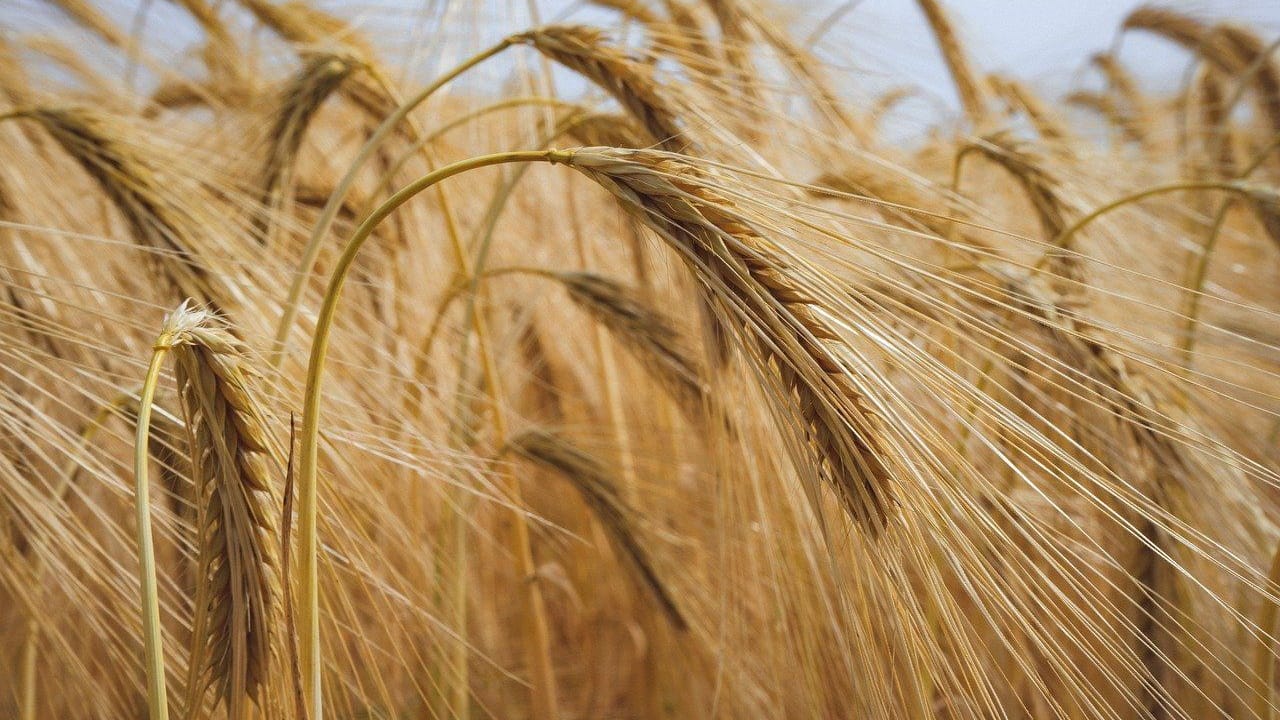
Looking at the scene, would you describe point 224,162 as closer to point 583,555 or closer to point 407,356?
point 407,356

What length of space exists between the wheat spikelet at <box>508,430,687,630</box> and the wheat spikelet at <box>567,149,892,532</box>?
0.60 metres

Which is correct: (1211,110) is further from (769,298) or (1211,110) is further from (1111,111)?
(769,298)

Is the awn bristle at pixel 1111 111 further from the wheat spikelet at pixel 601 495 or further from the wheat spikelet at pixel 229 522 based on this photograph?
the wheat spikelet at pixel 229 522

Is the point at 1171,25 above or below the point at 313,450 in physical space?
below

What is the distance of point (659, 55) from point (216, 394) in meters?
0.53

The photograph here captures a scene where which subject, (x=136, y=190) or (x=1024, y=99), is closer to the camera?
(x=136, y=190)

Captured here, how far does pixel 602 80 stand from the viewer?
2.88 feet

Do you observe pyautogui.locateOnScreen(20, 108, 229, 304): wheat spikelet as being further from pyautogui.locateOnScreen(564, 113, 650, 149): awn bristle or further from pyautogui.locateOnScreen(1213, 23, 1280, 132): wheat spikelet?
pyautogui.locateOnScreen(1213, 23, 1280, 132): wheat spikelet

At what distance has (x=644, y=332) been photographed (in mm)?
1216

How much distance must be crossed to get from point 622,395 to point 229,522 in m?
1.46

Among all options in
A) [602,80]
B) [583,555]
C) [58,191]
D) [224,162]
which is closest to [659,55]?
[602,80]

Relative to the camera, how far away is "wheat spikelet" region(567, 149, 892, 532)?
509mm

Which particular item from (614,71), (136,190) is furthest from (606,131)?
(136,190)

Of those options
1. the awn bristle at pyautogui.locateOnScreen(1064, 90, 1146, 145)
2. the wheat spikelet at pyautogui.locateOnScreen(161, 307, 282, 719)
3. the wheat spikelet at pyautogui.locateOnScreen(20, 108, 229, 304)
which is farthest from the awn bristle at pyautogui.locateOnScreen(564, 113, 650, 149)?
the awn bristle at pyautogui.locateOnScreen(1064, 90, 1146, 145)
